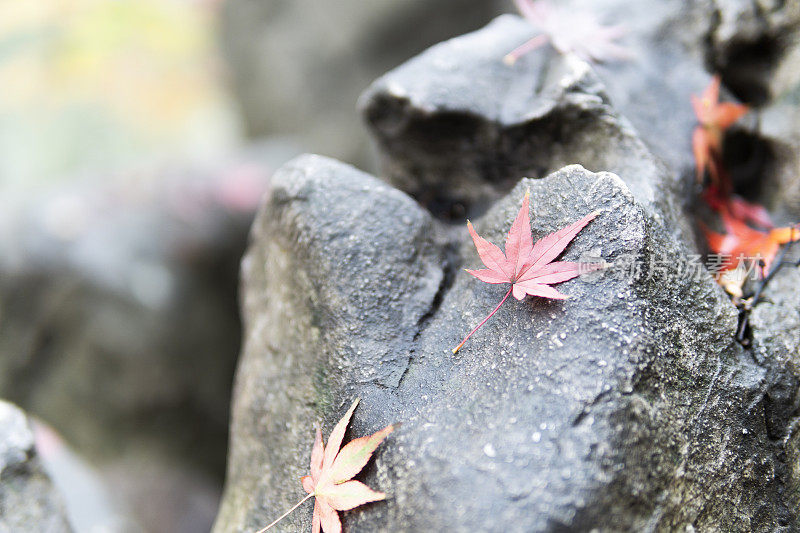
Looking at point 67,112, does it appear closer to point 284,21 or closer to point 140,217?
point 284,21

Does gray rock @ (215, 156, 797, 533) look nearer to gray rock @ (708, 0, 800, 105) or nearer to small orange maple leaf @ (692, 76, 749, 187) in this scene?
small orange maple leaf @ (692, 76, 749, 187)

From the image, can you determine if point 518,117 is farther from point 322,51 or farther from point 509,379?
point 322,51

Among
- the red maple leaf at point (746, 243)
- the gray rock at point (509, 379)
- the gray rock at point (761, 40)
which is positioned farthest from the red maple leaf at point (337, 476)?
the gray rock at point (761, 40)

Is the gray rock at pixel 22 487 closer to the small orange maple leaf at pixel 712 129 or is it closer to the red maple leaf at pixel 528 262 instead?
the red maple leaf at pixel 528 262

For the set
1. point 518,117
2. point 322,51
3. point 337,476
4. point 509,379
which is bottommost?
point 337,476

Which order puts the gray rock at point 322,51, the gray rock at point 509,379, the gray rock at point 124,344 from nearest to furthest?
the gray rock at point 509,379
the gray rock at point 124,344
the gray rock at point 322,51

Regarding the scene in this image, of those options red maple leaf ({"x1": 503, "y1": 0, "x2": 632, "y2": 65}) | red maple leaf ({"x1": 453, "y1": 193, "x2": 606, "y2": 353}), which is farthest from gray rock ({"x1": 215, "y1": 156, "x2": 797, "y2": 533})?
red maple leaf ({"x1": 503, "y1": 0, "x2": 632, "y2": 65})

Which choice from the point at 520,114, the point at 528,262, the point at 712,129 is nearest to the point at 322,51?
the point at 520,114
